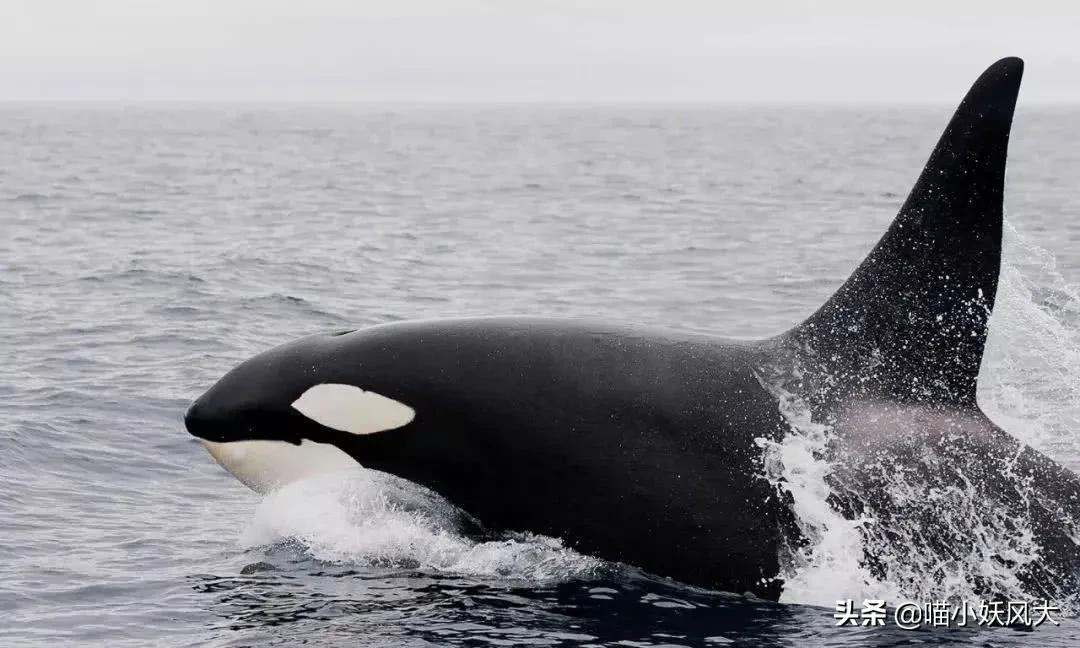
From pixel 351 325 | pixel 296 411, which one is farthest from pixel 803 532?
pixel 351 325

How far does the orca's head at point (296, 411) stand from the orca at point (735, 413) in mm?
24

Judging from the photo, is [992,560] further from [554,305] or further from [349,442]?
[554,305]

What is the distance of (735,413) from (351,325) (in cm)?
939

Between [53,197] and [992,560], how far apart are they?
99.6 ft

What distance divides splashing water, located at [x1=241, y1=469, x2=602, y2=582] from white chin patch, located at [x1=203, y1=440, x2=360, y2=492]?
0.07 meters

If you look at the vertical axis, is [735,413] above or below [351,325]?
above

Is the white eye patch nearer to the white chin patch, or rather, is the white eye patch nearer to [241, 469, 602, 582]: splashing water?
the white chin patch

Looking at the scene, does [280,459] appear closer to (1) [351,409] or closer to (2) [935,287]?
(1) [351,409]

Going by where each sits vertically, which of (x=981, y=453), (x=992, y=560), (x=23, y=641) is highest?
(x=981, y=453)

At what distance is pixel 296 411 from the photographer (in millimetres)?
8195

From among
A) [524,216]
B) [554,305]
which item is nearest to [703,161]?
[524,216]

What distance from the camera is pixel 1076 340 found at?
14469 millimetres

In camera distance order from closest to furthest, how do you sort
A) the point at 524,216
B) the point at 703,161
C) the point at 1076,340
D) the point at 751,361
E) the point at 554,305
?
the point at 751,361 < the point at 1076,340 < the point at 554,305 < the point at 524,216 < the point at 703,161

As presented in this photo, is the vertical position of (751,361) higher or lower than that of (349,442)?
higher
